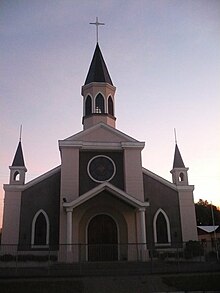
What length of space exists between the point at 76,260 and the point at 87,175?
244 inches

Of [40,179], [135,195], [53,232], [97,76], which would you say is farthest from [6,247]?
[97,76]

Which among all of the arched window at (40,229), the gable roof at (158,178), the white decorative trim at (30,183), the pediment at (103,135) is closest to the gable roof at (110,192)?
the arched window at (40,229)

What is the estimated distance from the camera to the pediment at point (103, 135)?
86.0 ft

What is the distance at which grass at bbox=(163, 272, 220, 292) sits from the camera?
14.4 meters

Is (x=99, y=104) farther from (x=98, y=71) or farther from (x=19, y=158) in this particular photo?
(x=19, y=158)

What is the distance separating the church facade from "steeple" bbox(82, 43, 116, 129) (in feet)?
5.55

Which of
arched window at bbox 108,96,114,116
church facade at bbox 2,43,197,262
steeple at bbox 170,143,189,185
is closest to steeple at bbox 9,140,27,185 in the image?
church facade at bbox 2,43,197,262

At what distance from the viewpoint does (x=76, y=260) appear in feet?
69.6

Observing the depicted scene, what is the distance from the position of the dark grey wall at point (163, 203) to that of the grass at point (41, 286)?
11363mm

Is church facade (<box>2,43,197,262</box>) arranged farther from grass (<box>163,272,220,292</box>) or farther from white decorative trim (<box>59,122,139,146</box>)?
grass (<box>163,272,220,292</box>)

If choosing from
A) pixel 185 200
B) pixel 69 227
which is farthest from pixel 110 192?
pixel 185 200

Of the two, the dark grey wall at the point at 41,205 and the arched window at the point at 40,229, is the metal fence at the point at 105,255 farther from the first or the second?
the dark grey wall at the point at 41,205

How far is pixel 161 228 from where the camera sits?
82.2ft

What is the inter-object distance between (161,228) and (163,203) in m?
1.89
